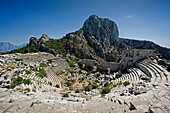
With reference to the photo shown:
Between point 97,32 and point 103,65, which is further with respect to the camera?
point 97,32

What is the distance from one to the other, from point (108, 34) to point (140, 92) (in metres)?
79.7

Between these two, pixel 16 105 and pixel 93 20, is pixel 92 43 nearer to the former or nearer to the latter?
pixel 93 20

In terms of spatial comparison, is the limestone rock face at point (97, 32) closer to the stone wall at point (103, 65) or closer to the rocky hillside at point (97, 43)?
the rocky hillside at point (97, 43)

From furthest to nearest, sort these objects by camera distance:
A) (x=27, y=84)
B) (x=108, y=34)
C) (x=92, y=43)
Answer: (x=108, y=34) → (x=92, y=43) → (x=27, y=84)

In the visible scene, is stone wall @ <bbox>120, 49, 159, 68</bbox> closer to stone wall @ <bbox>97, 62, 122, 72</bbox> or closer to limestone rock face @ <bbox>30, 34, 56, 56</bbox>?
stone wall @ <bbox>97, 62, 122, 72</bbox>

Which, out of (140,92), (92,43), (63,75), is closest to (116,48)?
(92,43)

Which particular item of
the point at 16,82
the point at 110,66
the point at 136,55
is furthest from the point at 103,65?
the point at 16,82

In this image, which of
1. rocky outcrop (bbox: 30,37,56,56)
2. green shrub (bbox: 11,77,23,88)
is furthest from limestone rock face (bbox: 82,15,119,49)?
green shrub (bbox: 11,77,23,88)

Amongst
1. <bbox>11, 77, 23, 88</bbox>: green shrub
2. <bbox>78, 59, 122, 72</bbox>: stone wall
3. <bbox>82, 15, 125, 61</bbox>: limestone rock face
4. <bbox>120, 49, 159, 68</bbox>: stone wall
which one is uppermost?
<bbox>82, 15, 125, 61</bbox>: limestone rock face

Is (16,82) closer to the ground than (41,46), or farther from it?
closer to the ground

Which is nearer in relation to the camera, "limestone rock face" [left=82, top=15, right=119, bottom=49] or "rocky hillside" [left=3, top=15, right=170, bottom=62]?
"rocky hillside" [left=3, top=15, right=170, bottom=62]

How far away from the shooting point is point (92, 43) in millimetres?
65750

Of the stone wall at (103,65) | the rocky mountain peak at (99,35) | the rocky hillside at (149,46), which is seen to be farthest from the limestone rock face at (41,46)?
the rocky hillside at (149,46)

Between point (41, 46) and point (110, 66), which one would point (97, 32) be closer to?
point (41, 46)
